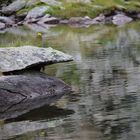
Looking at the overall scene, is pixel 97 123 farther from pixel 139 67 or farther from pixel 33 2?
pixel 33 2

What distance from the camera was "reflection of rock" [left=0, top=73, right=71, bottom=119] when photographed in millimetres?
22688

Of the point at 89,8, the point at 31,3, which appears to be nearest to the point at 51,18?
the point at 89,8

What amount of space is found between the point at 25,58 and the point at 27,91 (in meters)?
1.69

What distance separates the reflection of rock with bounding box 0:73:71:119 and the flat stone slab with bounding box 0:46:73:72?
0.51 m

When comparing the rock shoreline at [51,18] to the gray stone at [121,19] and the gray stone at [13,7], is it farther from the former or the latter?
the gray stone at [13,7]

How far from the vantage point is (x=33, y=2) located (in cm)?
10069

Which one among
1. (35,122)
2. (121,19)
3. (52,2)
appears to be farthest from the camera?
(52,2)

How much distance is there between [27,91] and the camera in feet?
79.2

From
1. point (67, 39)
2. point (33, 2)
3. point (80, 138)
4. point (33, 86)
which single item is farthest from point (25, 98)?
point (33, 2)

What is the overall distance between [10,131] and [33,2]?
8402 centimetres

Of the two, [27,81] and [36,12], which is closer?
[27,81]

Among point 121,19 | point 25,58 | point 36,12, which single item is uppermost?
point 25,58

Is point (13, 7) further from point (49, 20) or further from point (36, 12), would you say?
point (49, 20)

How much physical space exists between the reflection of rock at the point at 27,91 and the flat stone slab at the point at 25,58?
0.51 metres
